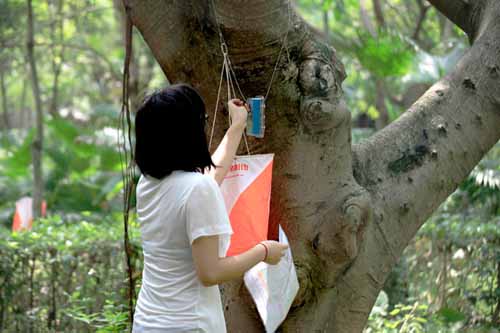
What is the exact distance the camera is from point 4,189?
40.1ft

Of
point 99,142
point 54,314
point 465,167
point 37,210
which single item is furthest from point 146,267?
point 99,142

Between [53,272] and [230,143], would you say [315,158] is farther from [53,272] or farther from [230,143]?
[53,272]

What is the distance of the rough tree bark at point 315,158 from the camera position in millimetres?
3002

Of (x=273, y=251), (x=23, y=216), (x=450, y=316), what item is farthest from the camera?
(x=23, y=216)

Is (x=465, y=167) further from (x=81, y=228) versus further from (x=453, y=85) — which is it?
(x=81, y=228)

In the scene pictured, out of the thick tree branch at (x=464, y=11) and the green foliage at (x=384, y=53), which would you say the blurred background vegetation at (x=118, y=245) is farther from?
the thick tree branch at (x=464, y=11)

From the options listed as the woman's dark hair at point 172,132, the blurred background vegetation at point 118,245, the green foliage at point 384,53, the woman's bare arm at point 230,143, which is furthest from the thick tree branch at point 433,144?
the green foliage at point 384,53

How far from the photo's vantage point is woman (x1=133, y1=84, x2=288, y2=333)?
2.30 metres

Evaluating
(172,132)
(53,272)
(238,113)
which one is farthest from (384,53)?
(172,132)

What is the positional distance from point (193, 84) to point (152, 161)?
83 cm

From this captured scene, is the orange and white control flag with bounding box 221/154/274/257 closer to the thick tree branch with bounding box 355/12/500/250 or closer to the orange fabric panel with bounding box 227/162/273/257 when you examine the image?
the orange fabric panel with bounding box 227/162/273/257

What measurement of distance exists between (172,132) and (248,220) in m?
0.59

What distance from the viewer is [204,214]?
7.50 feet

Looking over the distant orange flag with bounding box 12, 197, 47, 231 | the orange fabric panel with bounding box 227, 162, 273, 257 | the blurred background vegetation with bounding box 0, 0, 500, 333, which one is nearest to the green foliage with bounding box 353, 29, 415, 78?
the blurred background vegetation with bounding box 0, 0, 500, 333
